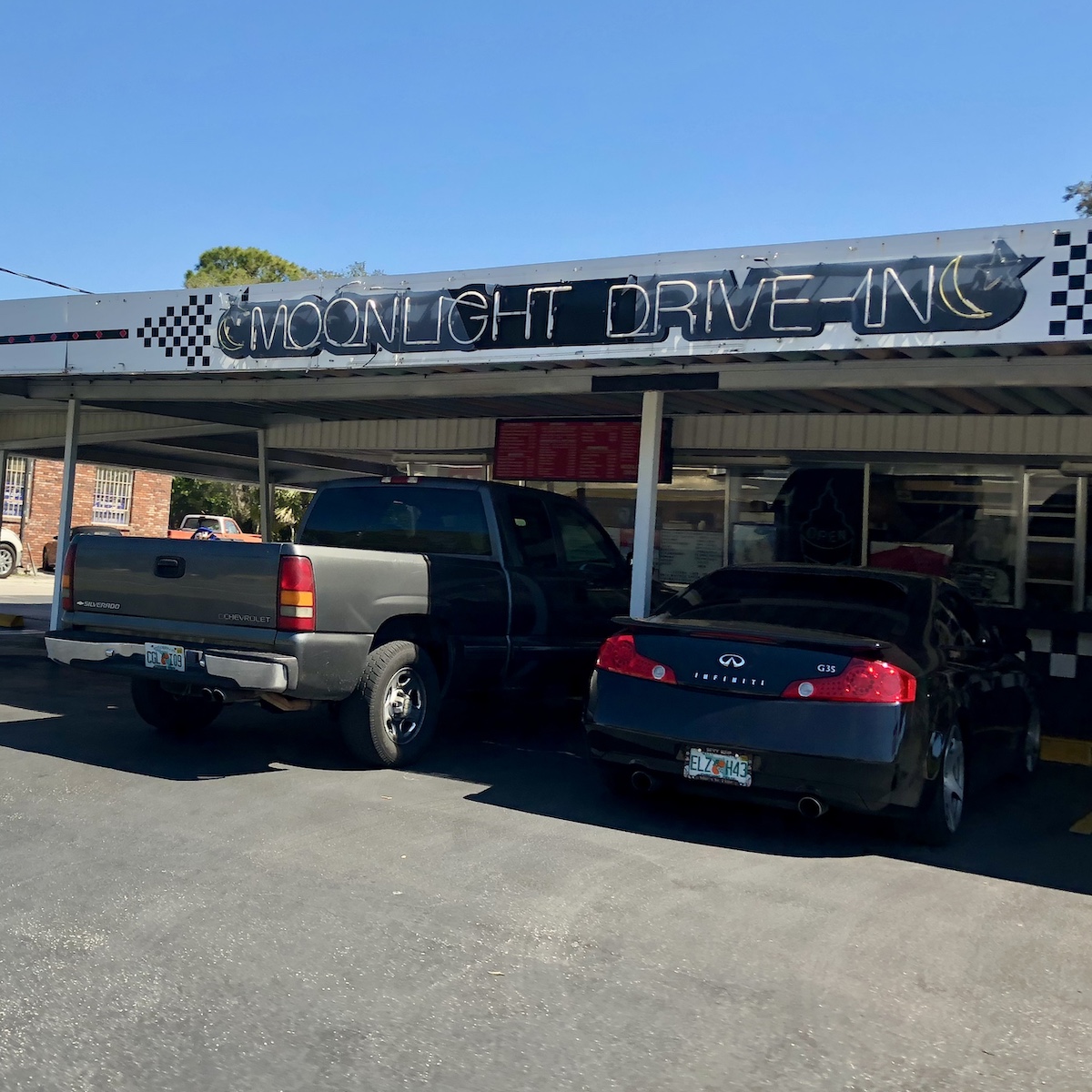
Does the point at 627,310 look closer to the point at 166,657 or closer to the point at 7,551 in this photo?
the point at 166,657

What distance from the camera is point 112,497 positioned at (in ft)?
120

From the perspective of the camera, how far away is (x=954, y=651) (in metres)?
6.85

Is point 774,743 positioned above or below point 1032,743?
above

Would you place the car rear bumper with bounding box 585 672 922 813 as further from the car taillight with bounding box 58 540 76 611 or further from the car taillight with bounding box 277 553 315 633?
the car taillight with bounding box 58 540 76 611

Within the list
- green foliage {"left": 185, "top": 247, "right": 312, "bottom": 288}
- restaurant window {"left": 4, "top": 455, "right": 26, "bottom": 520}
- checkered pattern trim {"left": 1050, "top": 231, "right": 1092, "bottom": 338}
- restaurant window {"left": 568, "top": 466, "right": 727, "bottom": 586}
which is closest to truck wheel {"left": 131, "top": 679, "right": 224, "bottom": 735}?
checkered pattern trim {"left": 1050, "top": 231, "right": 1092, "bottom": 338}

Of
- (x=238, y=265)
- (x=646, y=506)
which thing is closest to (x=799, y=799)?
(x=646, y=506)

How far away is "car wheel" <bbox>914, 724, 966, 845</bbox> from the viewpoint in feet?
20.3

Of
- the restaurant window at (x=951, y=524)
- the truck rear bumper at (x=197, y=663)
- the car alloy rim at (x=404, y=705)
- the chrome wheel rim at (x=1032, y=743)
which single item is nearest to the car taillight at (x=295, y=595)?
the truck rear bumper at (x=197, y=663)

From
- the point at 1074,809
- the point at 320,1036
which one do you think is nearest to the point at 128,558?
the point at 320,1036

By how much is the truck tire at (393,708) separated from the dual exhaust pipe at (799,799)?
5.30 ft

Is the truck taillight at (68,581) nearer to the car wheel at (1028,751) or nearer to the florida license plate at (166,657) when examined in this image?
the florida license plate at (166,657)

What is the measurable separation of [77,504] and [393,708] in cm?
3024

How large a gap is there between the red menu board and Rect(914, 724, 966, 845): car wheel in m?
5.67

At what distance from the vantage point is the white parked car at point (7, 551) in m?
29.7
